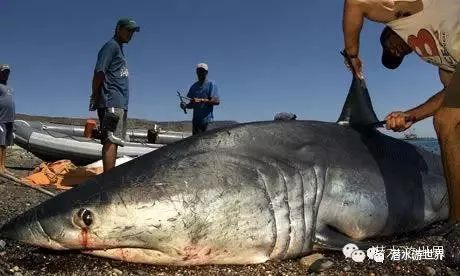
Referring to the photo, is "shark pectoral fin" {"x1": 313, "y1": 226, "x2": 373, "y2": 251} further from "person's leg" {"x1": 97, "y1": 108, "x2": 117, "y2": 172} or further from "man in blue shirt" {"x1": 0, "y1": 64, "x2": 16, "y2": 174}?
"man in blue shirt" {"x1": 0, "y1": 64, "x2": 16, "y2": 174}

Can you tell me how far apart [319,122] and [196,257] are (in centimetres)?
150

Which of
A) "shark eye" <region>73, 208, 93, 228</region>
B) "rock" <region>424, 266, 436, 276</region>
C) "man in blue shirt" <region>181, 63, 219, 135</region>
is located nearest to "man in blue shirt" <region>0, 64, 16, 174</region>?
"man in blue shirt" <region>181, 63, 219, 135</region>

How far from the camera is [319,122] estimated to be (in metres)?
3.65

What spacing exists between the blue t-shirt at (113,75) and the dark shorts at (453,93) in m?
3.78

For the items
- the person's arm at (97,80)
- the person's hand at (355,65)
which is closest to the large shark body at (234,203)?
the person's hand at (355,65)

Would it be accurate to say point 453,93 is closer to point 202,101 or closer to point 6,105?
point 202,101

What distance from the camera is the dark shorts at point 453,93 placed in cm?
315

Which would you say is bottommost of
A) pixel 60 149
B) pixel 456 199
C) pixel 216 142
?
pixel 60 149

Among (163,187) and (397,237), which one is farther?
(397,237)

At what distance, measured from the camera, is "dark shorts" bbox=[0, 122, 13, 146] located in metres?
8.42

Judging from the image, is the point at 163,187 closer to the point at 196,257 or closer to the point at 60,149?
the point at 196,257

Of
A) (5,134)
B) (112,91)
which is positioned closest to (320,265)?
(112,91)

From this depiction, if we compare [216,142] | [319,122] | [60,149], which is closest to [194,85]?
[60,149]

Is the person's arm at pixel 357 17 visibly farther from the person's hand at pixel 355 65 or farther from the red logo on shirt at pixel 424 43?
the red logo on shirt at pixel 424 43
